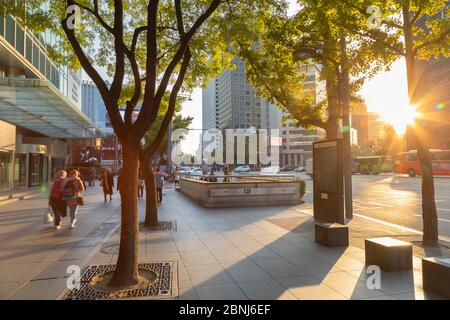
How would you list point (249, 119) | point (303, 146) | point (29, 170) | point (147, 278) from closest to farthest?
point (147, 278)
point (29, 170)
point (303, 146)
point (249, 119)

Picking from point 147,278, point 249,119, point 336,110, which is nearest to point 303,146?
point 249,119

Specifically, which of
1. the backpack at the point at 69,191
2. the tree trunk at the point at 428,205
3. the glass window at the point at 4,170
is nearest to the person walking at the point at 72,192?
the backpack at the point at 69,191

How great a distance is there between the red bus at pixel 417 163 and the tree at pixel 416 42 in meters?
33.2

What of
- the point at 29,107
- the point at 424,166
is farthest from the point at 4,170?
the point at 424,166

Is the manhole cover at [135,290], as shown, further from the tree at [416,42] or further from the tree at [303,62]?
the tree at [303,62]

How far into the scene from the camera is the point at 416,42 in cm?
930

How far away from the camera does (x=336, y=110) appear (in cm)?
1238

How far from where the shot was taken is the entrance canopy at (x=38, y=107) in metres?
14.6

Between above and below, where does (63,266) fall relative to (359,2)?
below

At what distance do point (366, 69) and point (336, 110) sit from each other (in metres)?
2.66

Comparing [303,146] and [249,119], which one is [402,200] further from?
[249,119]

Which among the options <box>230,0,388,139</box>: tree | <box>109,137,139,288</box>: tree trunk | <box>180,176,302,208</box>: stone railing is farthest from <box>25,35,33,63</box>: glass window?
<box>109,137,139,288</box>: tree trunk

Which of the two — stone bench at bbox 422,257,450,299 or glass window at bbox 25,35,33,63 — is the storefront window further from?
stone bench at bbox 422,257,450,299
